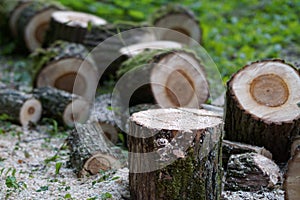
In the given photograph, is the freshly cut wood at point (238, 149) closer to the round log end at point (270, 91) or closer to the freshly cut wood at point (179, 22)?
the round log end at point (270, 91)

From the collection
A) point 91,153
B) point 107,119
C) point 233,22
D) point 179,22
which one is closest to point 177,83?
point 107,119

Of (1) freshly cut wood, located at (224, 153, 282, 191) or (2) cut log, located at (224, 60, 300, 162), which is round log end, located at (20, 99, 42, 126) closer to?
(2) cut log, located at (224, 60, 300, 162)

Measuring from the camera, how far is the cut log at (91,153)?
11.5ft

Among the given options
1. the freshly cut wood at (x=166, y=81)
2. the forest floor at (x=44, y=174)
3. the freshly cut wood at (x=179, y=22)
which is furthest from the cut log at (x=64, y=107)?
the freshly cut wood at (x=179, y=22)

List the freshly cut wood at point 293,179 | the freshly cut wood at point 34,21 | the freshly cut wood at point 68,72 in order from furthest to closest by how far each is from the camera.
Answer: the freshly cut wood at point 34,21, the freshly cut wood at point 68,72, the freshly cut wood at point 293,179

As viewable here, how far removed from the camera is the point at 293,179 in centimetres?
269

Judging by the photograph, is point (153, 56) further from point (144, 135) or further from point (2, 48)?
point (2, 48)

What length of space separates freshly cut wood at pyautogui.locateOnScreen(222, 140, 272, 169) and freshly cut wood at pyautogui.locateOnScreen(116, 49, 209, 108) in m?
0.90

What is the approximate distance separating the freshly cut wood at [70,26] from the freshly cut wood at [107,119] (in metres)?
1.64

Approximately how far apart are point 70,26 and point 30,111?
167cm

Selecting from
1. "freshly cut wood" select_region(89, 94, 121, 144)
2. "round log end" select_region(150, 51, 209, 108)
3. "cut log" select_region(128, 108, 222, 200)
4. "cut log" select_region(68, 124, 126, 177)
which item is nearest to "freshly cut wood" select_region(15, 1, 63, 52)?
"freshly cut wood" select_region(89, 94, 121, 144)

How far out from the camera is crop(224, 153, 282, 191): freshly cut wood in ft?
10.2

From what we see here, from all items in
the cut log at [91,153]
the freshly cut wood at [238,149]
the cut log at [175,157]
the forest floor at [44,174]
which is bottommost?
the forest floor at [44,174]

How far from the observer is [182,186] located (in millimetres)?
2734
